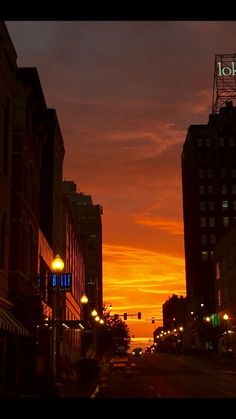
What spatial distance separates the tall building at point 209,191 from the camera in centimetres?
16138

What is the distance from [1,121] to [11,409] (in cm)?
2301

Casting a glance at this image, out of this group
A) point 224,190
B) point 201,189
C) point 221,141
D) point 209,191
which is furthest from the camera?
point 221,141

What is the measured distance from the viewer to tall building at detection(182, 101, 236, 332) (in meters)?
161

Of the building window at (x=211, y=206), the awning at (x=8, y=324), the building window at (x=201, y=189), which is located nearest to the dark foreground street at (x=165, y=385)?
the awning at (x=8, y=324)

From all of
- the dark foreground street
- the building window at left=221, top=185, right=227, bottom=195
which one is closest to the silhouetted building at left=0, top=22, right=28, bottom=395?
the dark foreground street

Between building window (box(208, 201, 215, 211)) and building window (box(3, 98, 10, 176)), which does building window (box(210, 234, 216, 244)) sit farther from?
building window (box(3, 98, 10, 176))

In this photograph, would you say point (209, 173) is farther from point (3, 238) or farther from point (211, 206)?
point (3, 238)

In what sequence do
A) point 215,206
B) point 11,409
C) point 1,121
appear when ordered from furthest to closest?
point 215,206, point 1,121, point 11,409

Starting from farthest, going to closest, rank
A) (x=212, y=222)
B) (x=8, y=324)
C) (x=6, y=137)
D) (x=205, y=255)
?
(x=212, y=222)
(x=205, y=255)
(x=6, y=137)
(x=8, y=324)

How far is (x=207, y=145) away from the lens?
167m

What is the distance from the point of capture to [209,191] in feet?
541

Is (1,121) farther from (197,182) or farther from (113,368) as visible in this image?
(197,182)

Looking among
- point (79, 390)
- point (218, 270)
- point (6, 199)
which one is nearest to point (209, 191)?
point (218, 270)
